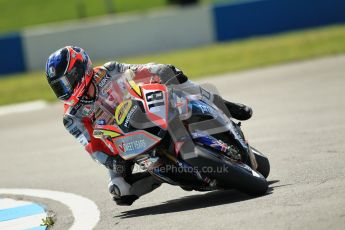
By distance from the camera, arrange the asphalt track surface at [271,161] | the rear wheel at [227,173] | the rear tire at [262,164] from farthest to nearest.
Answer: the rear tire at [262,164]
the rear wheel at [227,173]
the asphalt track surface at [271,161]

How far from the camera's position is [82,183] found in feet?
29.9

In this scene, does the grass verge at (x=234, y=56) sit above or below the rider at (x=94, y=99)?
below

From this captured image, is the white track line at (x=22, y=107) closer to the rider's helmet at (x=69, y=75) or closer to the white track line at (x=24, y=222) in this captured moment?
the white track line at (x=24, y=222)

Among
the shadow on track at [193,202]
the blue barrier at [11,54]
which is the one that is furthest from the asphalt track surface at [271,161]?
the blue barrier at [11,54]

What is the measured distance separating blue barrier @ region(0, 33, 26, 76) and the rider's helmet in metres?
19.4

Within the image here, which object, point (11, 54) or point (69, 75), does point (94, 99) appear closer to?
point (69, 75)

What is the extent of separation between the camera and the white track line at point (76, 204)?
701cm

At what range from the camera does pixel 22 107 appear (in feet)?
58.3

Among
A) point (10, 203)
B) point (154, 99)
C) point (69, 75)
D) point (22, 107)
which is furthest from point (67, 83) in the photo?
point (22, 107)

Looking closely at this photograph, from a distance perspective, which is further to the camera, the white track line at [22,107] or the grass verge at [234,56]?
the grass verge at [234,56]

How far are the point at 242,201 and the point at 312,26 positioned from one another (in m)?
20.6

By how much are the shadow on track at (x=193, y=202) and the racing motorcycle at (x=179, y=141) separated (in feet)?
0.58

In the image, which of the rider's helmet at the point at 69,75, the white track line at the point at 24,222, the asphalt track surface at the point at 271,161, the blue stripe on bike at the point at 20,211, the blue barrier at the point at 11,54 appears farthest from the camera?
the blue barrier at the point at 11,54

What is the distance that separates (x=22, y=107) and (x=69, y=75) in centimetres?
1111
